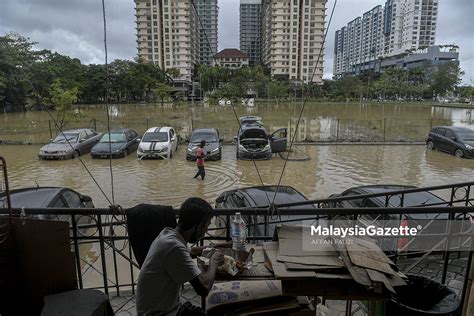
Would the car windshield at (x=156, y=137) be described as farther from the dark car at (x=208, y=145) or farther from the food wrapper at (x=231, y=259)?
the food wrapper at (x=231, y=259)

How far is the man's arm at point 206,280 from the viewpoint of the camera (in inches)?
78.0

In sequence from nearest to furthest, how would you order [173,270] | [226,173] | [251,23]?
1. [173,270]
2. [251,23]
3. [226,173]

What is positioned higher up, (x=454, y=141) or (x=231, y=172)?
(x=454, y=141)

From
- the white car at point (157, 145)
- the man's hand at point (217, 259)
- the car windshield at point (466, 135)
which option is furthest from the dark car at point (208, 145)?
the man's hand at point (217, 259)

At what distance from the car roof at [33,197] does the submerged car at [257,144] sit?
391 inches

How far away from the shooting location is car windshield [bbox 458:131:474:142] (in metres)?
17.0

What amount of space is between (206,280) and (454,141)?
18.9 m

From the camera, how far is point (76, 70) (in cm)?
5559

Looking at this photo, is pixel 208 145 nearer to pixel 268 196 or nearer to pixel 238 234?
pixel 268 196

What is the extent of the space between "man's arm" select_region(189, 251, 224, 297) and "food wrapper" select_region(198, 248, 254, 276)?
0.05 meters

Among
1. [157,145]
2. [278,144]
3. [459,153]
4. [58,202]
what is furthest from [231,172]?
[459,153]

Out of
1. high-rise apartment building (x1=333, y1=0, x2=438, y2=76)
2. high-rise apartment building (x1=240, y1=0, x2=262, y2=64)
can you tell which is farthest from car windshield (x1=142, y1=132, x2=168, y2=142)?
high-rise apartment building (x1=333, y1=0, x2=438, y2=76)

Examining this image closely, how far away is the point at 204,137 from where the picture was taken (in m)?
17.5

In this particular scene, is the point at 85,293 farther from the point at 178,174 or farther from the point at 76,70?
the point at 76,70
